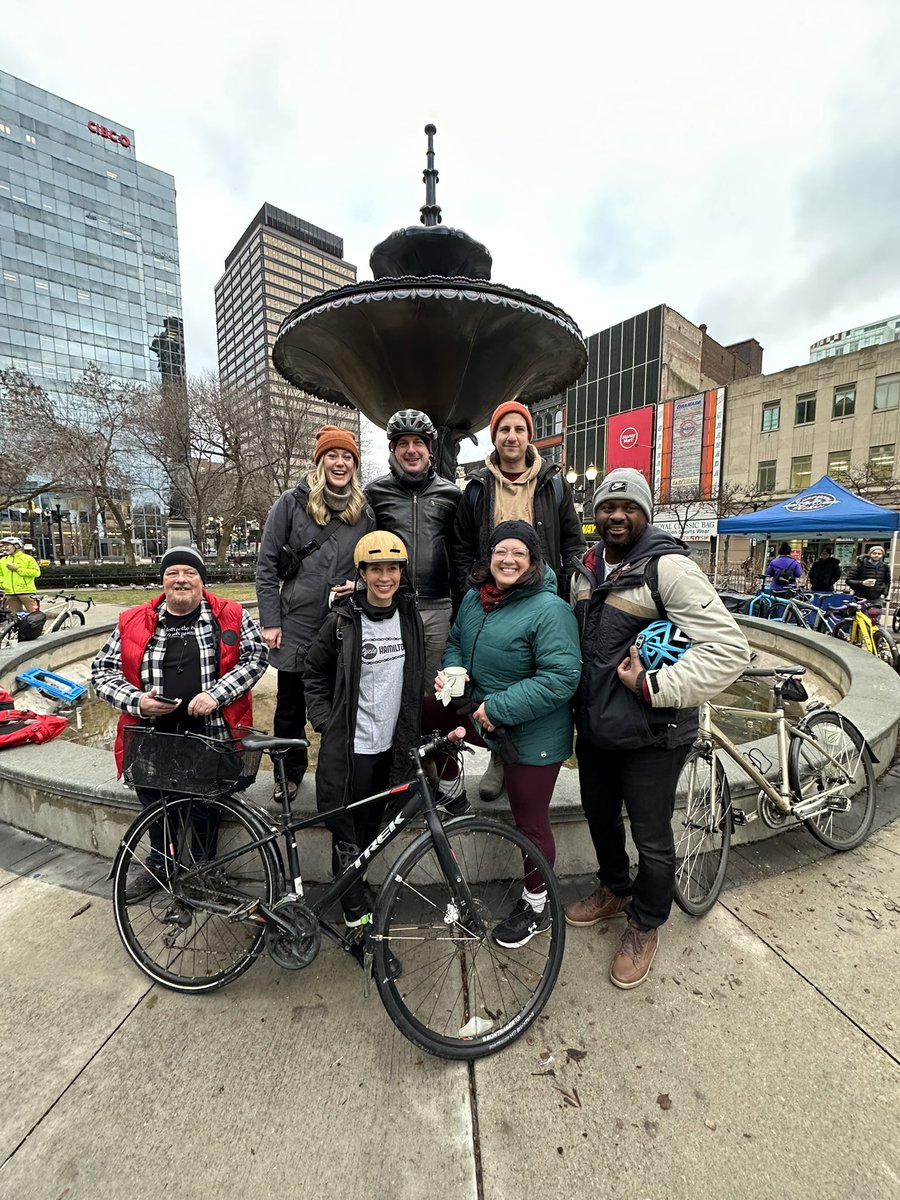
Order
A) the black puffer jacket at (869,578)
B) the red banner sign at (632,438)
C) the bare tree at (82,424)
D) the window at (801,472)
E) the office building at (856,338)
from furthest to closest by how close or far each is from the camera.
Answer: the office building at (856,338) → the red banner sign at (632,438) → the window at (801,472) → the bare tree at (82,424) → the black puffer jacket at (869,578)

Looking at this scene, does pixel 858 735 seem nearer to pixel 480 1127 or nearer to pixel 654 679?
pixel 654 679

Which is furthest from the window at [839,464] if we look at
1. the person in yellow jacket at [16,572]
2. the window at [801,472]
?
the person in yellow jacket at [16,572]

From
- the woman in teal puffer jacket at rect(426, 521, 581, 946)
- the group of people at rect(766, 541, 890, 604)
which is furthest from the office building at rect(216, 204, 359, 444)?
the woman in teal puffer jacket at rect(426, 521, 581, 946)

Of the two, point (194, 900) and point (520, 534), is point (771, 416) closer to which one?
point (520, 534)

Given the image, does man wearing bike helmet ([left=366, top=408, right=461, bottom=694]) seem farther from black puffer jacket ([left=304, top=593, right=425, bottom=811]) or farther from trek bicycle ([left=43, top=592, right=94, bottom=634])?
trek bicycle ([left=43, top=592, right=94, bottom=634])

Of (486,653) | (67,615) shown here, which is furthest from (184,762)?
(67,615)

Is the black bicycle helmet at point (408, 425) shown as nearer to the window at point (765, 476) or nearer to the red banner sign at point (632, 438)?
the window at point (765, 476)

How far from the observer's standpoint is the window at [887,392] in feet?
96.0

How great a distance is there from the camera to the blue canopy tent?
11.3 metres

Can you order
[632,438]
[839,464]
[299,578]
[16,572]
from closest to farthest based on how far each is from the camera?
[299,578] → [16,572] → [839,464] → [632,438]

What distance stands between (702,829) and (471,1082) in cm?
164

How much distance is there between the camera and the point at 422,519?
304 cm

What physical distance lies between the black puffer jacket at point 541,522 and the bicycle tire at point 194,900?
5.62 ft

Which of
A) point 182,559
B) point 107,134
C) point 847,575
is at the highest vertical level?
point 107,134
